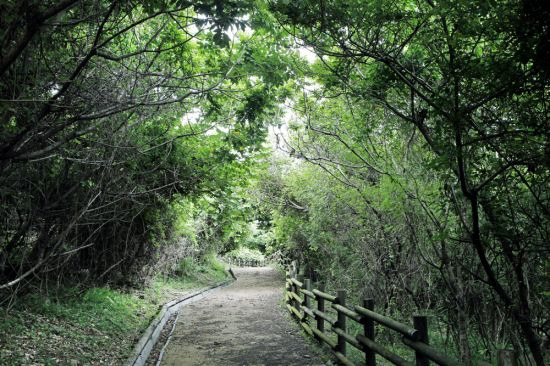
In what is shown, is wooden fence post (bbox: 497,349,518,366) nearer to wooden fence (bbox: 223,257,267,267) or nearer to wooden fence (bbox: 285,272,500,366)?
wooden fence (bbox: 285,272,500,366)

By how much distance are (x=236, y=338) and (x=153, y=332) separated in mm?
1629

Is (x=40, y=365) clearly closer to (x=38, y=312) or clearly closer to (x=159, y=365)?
(x=159, y=365)

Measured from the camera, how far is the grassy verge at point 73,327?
5.75m

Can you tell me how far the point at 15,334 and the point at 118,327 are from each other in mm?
2294

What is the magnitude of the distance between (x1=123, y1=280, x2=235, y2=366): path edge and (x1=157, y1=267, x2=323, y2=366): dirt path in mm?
→ 306

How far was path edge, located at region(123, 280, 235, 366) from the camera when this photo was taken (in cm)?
633

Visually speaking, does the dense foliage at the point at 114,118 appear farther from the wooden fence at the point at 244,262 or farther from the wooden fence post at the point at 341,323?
the wooden fence at the point at 244,262

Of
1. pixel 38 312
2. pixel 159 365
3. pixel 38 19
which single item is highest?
pixel 38 19

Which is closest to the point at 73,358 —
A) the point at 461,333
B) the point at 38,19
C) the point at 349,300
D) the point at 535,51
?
the point at 38,19

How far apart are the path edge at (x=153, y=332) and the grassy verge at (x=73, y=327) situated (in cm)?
17

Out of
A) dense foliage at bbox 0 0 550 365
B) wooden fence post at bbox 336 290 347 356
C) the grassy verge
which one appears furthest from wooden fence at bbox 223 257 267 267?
wooden fence post at bbox 336 290 347 356

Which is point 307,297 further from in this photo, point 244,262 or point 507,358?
point 244,262

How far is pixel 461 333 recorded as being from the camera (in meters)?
4.82

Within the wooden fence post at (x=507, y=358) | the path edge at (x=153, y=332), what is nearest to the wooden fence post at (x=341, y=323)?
the path edge at (x=153, y=332)
